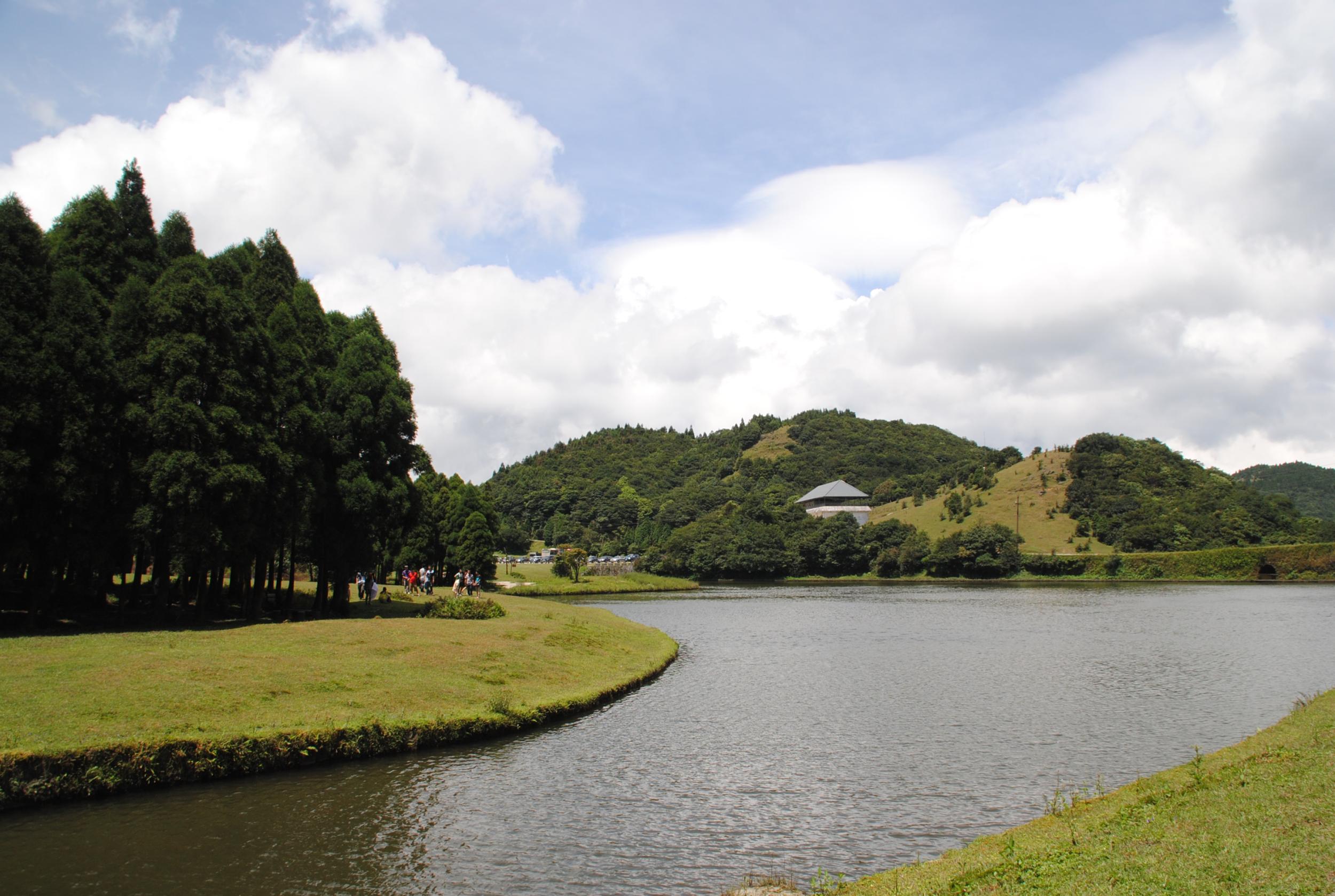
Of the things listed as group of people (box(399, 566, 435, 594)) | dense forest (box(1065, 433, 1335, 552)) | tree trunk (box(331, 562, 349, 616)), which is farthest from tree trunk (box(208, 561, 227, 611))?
dense forest (box(1065, 433, 1335, 552))

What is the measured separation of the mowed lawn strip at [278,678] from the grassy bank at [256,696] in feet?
0.19

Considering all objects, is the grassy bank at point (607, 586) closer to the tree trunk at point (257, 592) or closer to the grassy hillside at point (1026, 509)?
the tree trunk at point (257, 592)

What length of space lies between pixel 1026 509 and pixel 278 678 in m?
152

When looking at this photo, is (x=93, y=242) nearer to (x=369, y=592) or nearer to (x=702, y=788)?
(x=369, y=592)

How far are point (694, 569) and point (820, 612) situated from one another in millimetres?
78521

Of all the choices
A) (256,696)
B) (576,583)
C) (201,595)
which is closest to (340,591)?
(201,595)

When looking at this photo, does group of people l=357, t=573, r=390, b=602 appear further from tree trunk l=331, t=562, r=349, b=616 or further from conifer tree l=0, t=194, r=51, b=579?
conifer tree l=0, t=194, r=51, b=579

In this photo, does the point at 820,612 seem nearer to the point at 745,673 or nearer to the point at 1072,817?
the point at 745,673

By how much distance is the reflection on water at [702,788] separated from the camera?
14.1 meters

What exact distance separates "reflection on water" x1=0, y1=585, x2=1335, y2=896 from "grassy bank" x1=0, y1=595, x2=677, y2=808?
2.61ft

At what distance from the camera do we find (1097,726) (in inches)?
962

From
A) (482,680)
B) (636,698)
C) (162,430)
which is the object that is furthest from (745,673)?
(162,430)

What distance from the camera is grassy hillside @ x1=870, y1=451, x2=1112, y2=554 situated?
460ft

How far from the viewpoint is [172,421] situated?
3177 centimetres
